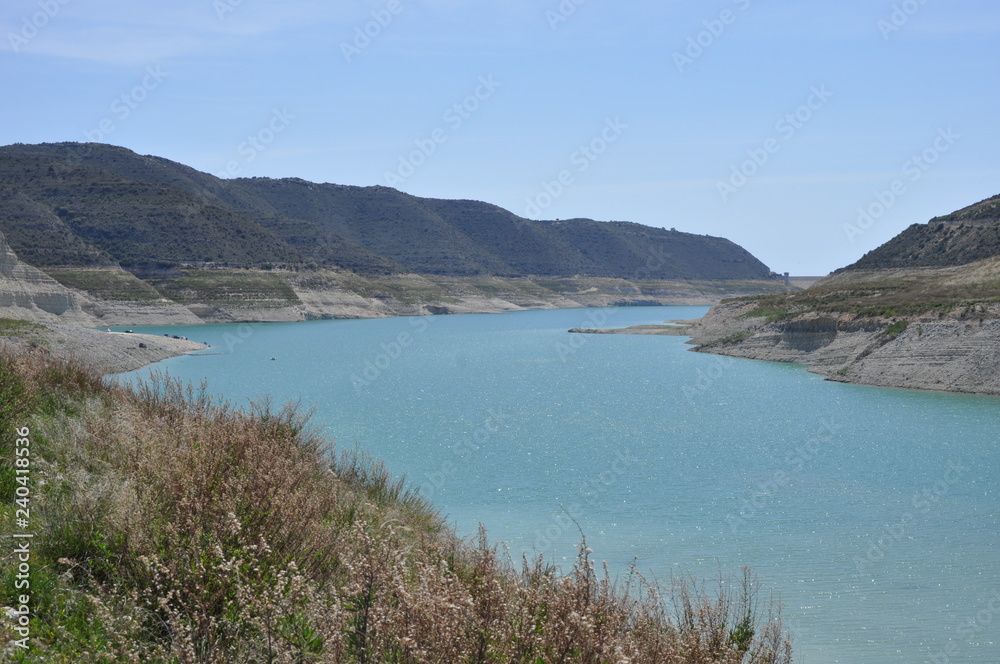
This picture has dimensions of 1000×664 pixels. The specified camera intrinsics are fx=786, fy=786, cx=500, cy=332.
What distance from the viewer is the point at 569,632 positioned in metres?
4.24

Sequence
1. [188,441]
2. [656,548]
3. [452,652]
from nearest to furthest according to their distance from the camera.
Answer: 1. [452,652]
2. [188,441]
3. [656,548]

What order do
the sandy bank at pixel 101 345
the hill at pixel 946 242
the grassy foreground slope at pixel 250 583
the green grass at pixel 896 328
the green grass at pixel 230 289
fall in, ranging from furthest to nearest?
the green grass at pixel 230 289, the hill at pixel 946 242, the green grass at pixel 896 328, the sandy bank at pixel 101 345, the grassy foreground slope at pixel 250 583

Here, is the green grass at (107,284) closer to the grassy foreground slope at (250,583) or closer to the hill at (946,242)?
the hill at (946,242)

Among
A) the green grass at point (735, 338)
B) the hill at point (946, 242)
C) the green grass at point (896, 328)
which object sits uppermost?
the hill at point (946, 242)

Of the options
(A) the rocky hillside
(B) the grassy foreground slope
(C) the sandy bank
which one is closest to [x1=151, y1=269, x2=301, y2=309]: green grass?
(C) the sandy bank

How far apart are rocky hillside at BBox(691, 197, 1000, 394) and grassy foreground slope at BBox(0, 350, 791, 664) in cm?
3277

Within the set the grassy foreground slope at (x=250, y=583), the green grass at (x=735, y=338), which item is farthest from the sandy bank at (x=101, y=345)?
the green grass at (x=735, y=338)

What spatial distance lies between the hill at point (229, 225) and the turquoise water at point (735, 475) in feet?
193

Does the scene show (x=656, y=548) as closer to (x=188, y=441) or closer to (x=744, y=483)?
(x=744, y=483)

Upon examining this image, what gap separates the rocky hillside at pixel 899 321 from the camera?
34.2 metres

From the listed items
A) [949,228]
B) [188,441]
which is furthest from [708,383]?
[949,228]

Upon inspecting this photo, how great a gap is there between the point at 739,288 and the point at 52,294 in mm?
156205

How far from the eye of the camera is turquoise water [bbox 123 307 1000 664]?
1084cm

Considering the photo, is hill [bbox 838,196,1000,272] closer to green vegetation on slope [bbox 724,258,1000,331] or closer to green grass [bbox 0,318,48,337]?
green vegetation on slope [bbox 724,258,1000,331]
